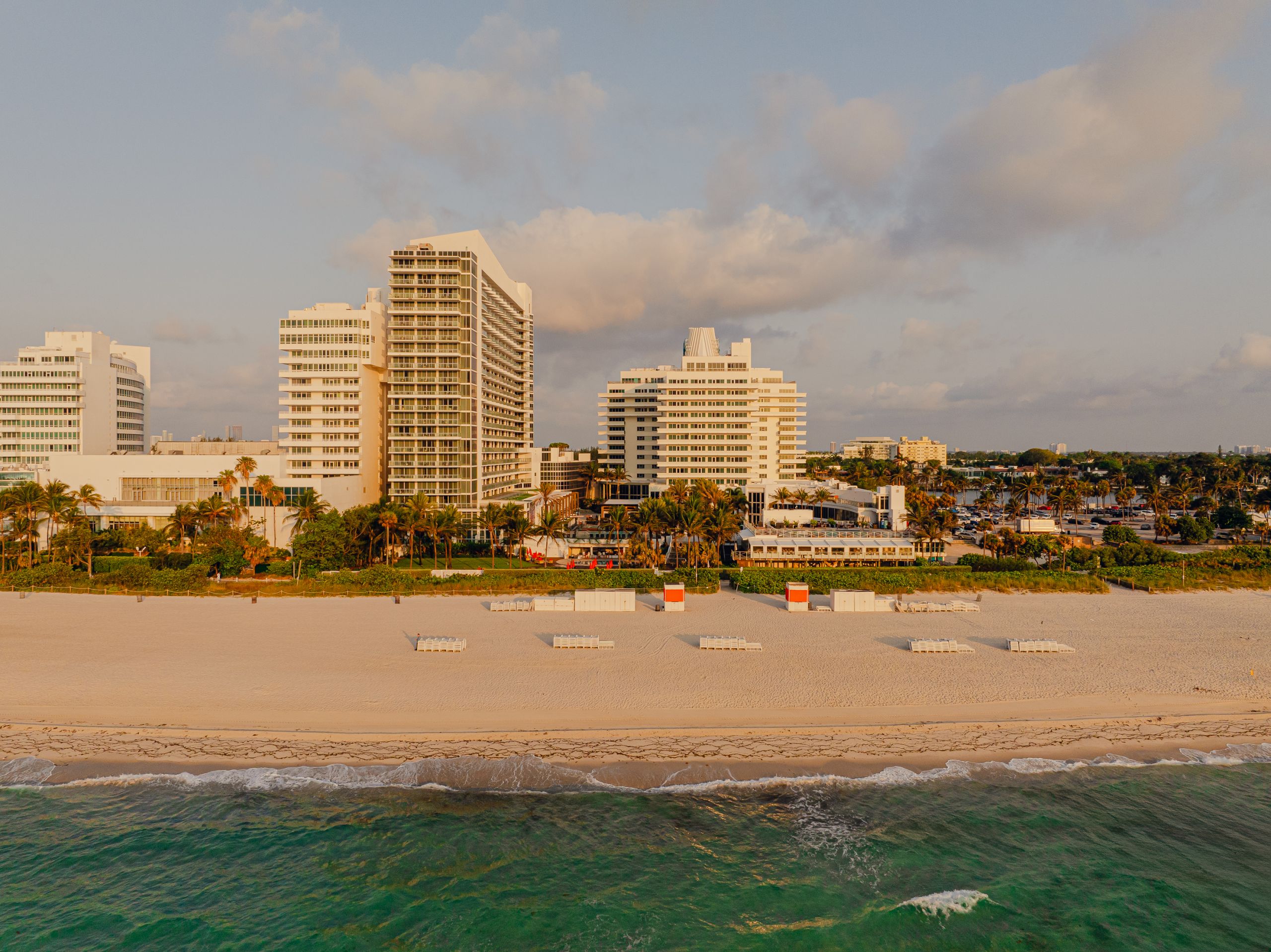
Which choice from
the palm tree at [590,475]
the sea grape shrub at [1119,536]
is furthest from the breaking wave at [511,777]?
the palm tree at [590,475]

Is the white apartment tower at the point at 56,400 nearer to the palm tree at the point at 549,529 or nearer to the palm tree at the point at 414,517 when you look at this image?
the palm tree at the point at 414,517

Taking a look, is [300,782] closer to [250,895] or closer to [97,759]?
[250,895]

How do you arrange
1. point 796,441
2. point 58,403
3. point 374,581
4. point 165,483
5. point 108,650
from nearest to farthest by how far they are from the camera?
1. point 108,650
2. point 374,581
3. point 165,483
4. point 58,403
5. point 796,441

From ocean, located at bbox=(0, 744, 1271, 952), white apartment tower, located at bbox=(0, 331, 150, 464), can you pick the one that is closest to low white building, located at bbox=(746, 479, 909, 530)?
ocean, located at bbox=(0, 744, 1271, 952)

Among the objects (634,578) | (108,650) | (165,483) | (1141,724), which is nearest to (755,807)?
(1141,724)

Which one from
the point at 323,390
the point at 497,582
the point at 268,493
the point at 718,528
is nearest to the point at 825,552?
the point at 718,528

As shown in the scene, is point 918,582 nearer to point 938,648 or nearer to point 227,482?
point 938,648

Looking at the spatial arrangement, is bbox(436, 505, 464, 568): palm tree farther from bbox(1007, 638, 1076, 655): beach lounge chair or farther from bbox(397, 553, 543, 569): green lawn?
bbox(1007, 638, 1076, 655): beach lounge chair
